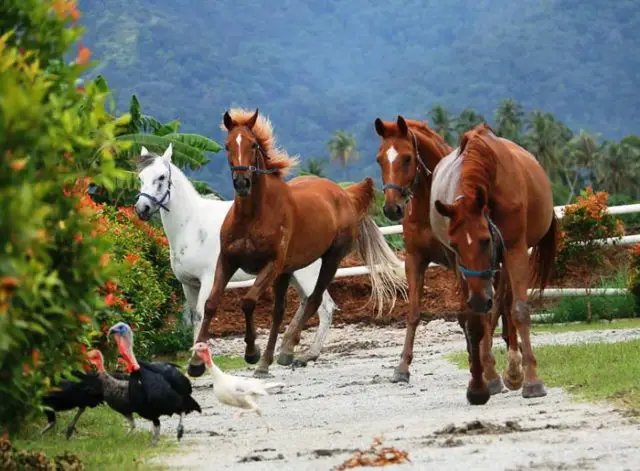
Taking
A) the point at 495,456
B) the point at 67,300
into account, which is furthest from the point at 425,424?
the point at 67,300

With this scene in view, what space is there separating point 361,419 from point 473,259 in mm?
1504

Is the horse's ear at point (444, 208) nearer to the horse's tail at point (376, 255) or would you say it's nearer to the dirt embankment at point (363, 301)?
the horse's tail at point (376, 255)

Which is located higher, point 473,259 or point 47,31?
point 47,31

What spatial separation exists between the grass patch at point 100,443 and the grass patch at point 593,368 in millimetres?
3278

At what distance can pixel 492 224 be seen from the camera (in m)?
10.8

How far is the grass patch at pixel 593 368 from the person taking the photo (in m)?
10.8

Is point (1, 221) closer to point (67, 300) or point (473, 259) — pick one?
Result: point (67, 300)

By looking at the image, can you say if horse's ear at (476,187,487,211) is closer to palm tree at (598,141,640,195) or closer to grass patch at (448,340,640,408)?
grass patch at (448,340,640,408)

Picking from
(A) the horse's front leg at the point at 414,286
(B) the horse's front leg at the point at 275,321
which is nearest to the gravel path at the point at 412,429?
(B) the horse's front leg at the point at 275,321

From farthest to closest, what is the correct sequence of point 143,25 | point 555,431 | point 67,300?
point 143,25 < point 555,431 < point 67,300

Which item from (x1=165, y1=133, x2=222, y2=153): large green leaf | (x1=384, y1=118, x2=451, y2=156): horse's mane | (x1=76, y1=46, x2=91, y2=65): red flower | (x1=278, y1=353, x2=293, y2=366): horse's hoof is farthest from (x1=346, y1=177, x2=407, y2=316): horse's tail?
(x1=76, y1=46, x2=91, y2=65): red flower

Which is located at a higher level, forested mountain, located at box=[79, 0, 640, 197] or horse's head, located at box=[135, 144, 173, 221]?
horse's head, located at box=[135, 144, 173, 221]

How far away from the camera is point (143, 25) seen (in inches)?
7338

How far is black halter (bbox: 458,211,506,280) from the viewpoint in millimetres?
10398
